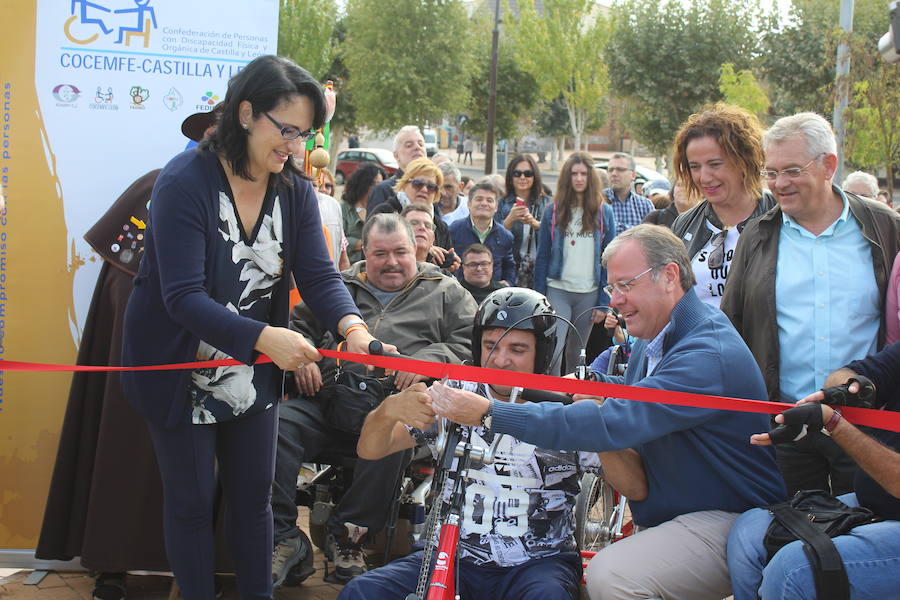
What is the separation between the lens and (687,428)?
303 cm

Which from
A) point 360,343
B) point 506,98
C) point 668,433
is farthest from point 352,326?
point 506,98

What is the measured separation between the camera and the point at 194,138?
422 cm

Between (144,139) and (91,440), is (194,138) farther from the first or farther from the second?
(91,440)

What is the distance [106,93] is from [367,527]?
97.0 inches

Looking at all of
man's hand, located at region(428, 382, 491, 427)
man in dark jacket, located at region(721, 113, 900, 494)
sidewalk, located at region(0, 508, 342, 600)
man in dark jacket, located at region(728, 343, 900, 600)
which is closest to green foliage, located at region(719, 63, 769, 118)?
man in dark jacket, located at region(721, 113, 900, 494)

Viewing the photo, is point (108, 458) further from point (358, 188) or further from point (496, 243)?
point (358, 188)

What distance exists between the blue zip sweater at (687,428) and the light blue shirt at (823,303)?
0.72 metres

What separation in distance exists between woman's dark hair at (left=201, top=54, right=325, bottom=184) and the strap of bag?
2.16 meters

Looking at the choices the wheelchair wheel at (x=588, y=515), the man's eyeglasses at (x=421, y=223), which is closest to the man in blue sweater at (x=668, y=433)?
the wheelchair wheel at (x=588, y=515)

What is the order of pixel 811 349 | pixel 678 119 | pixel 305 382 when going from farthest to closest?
1. pixel 678 119
2. pixel 305 382
3. pixel 811 349

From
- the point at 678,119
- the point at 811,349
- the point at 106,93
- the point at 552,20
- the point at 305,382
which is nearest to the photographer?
the point at 811,349

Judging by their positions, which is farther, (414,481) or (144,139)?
Result: (414,481)

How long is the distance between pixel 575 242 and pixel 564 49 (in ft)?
107

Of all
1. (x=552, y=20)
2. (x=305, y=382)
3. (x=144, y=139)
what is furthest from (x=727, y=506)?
(x=552, y=20)
